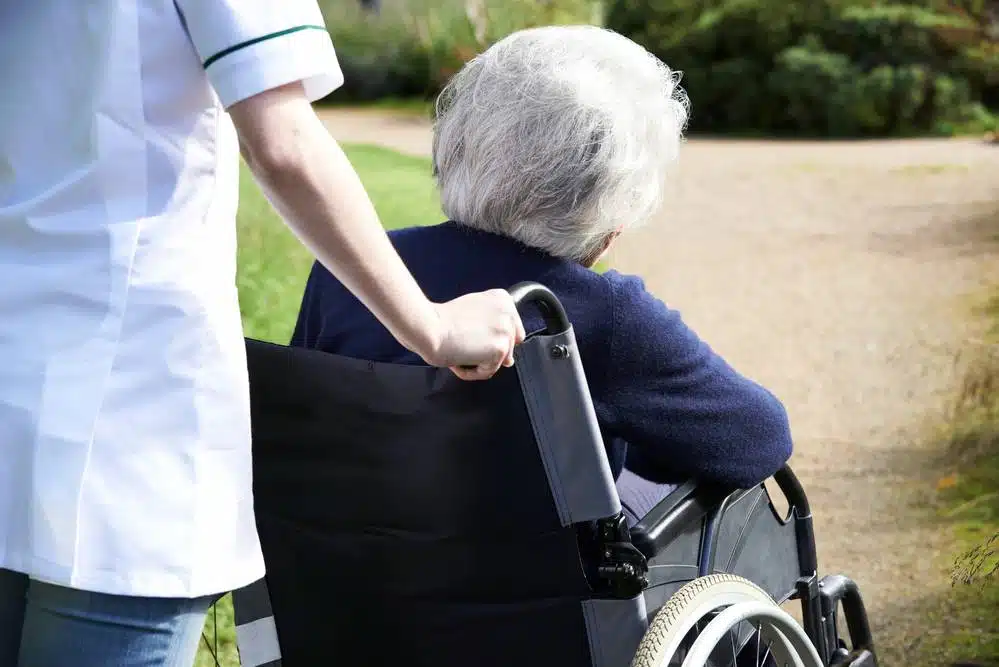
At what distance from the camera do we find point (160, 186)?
4.40ft

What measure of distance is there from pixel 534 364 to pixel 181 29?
640mm

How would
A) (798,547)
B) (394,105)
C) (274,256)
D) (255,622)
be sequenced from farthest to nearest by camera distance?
(394,105) < (274,256) < (798,547) < (255,622)

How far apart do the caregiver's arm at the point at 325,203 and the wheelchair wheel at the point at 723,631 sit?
0.59 m

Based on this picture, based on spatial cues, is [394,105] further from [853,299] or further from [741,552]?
[741,552]

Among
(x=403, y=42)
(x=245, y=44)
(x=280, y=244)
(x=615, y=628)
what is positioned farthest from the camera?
(x=403, y=42)

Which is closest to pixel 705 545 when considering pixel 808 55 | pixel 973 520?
pixel 973 520

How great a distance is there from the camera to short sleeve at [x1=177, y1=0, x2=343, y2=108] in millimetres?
1267

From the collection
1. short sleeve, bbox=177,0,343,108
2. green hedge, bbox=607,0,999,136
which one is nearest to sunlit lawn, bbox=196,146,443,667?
short sleeve, bbox=177,0,343,108

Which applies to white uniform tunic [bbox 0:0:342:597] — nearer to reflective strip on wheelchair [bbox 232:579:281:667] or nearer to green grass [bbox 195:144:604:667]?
reflective strip on wheelchair [bbox 232:579:281:667]

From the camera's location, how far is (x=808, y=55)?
1730cm

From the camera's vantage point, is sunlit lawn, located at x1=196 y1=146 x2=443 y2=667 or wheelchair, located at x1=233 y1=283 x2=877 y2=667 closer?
wheelchair, located at x1=233 y1=283 x2=877 y2=667

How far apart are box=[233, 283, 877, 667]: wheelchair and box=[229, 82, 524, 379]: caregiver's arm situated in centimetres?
31

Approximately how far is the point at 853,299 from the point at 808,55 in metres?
10.00

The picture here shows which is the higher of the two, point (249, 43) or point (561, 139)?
point (249, 43)
